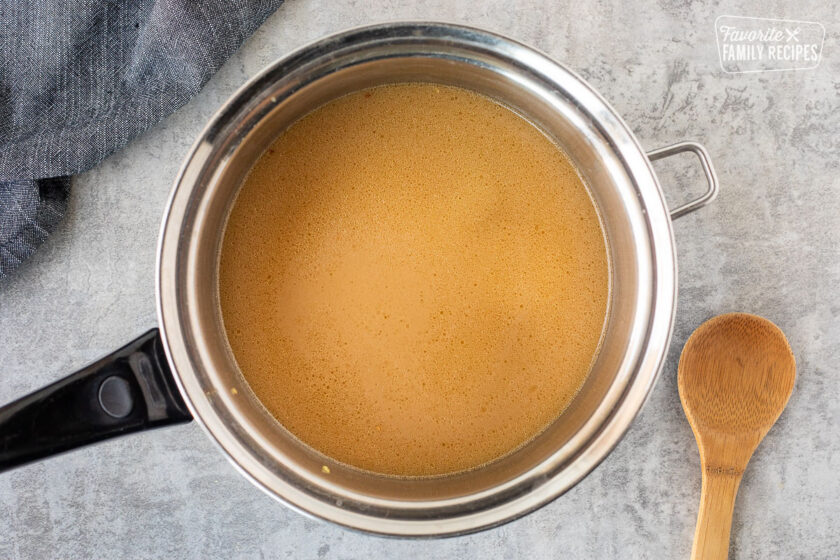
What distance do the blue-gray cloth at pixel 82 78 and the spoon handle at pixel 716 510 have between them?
958 millimetres

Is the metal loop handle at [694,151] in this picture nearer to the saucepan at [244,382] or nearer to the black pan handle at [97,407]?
the saucepan at [244,382]

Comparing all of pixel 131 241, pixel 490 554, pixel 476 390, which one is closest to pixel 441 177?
pixel 476 390

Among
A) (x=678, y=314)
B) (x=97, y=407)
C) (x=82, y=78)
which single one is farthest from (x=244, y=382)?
(x=678, y=314)

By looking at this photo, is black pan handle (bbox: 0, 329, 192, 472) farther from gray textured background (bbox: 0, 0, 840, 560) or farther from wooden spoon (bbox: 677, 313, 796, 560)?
wooden spoon (bbox: 677, 313, 796, 560)

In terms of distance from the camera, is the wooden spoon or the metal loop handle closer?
the metal loop handle

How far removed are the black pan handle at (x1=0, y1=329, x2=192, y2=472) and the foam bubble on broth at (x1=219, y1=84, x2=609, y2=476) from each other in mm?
106

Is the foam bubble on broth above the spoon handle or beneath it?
above

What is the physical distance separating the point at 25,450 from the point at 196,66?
1.80 ft

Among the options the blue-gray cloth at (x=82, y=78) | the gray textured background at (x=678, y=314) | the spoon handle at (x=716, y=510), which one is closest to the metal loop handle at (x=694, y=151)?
the gray textured background at (x=678, y=314)

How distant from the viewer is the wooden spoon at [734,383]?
36.2 inches

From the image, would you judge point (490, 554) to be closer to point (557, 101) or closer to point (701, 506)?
point (701, 506)

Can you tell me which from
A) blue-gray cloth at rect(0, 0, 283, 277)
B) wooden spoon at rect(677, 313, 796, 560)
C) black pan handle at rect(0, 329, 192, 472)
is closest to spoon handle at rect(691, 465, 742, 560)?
wooden spoon at rect(677, 313, 796, 560)

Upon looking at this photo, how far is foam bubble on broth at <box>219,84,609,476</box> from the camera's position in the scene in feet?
2.70

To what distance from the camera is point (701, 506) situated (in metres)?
0.94
